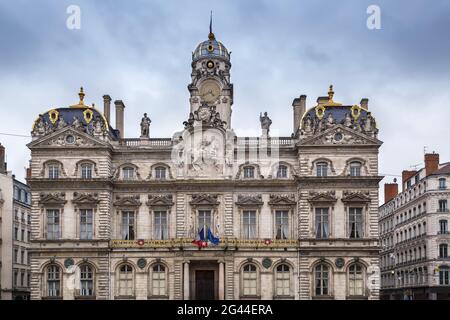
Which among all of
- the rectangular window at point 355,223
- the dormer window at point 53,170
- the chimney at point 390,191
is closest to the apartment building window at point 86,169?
the dormer window at point 53,170

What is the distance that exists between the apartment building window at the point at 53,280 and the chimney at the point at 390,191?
56.2 m

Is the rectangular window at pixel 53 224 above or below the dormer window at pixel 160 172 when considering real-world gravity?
below

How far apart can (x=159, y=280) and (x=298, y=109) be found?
20416 millimetres

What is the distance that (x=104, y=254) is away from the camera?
58.6m

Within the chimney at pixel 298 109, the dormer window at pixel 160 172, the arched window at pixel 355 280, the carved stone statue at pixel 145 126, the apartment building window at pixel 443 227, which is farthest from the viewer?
the apartment building window at pixel 443 227

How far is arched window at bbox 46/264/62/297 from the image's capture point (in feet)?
192

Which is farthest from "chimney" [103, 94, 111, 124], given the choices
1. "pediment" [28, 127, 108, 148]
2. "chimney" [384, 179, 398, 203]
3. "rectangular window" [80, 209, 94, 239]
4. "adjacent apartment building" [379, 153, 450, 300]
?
"chimney" [384, 179, 398, 203]

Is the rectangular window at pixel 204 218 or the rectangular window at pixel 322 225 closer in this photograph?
the rectangular window at pixel 322 225

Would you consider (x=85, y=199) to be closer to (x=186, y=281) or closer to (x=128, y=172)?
(x=128, y=172)

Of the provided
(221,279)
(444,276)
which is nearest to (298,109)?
(221,279)

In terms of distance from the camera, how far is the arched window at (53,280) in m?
58.4

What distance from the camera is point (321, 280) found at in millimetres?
58094

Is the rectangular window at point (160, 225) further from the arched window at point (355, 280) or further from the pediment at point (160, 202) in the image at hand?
the arched window at point (355, 280)
